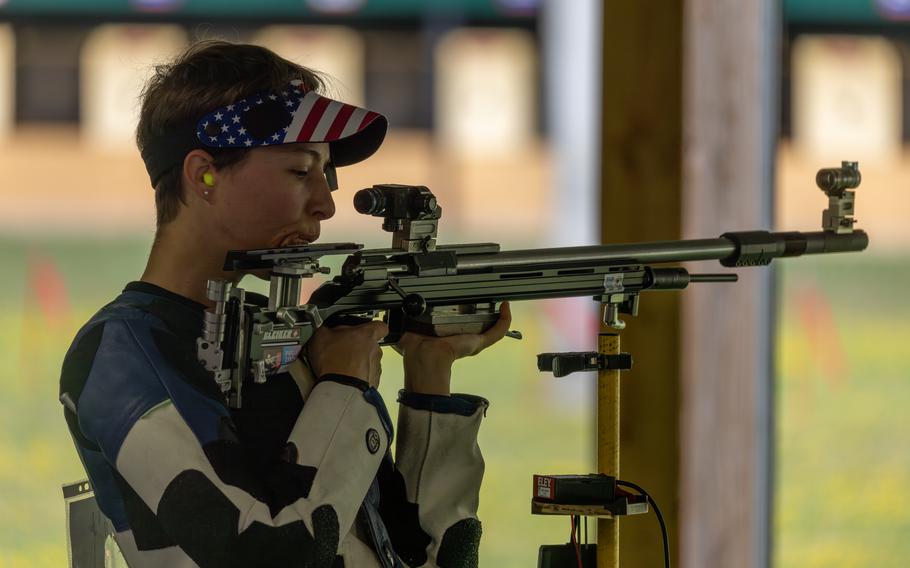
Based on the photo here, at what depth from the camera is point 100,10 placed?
684cm

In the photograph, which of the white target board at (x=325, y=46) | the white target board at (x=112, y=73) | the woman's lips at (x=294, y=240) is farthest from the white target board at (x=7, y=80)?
the woman's lips at (x=294, y=240)

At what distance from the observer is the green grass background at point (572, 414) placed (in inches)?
198

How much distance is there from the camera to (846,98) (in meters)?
8.26

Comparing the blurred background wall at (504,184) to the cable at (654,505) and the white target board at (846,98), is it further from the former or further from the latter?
the cable at (654,505)

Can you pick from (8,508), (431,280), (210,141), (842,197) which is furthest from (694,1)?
(8,508)

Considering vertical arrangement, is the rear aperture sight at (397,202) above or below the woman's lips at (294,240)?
above

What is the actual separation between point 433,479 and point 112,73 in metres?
5.92

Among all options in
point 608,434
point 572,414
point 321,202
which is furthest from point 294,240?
point 572,414

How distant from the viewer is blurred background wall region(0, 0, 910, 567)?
239 inches

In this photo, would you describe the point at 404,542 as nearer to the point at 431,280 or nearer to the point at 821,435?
the point at 431,280

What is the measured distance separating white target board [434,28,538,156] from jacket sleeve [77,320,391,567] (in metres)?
6.48

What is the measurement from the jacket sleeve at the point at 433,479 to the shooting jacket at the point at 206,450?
10 cm

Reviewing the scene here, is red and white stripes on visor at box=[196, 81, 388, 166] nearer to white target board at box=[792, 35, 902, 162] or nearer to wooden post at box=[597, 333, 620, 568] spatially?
wooden post at box=[597, 333, 620, 568]

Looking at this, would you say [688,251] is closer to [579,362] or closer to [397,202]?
[579,362]
